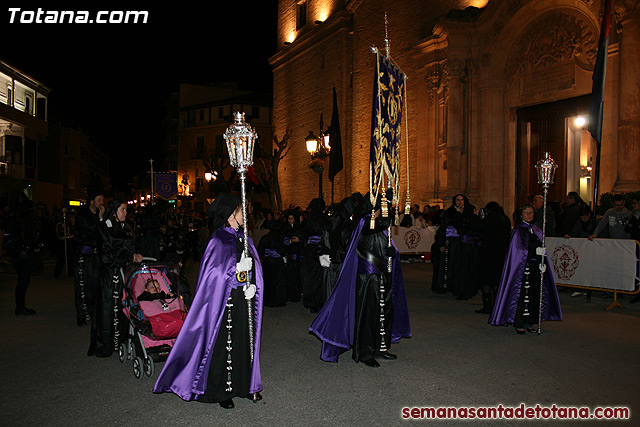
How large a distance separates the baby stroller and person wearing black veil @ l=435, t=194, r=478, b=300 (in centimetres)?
626

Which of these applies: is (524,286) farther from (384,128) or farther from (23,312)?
(23,312)

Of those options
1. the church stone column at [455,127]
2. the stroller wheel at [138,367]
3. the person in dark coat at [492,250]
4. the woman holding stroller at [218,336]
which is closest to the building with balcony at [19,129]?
the church stone column at [455,127]

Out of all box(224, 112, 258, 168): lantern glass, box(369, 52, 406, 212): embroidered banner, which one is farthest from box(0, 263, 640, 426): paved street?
box(224, 112, 258, 168): lantern glass

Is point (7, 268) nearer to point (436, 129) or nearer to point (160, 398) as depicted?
point (160, 398)

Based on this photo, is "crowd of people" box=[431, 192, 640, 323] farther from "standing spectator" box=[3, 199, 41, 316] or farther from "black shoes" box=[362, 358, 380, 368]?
"standing spectator" box=[3, 199, 41, 316]

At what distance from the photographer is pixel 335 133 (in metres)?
19.8

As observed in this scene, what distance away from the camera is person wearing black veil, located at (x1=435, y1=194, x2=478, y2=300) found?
10.6m

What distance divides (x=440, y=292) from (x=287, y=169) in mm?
25528

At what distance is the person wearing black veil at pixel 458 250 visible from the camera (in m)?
10.6

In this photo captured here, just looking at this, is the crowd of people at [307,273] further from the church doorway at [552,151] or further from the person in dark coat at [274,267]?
the church doorway at [552,151]

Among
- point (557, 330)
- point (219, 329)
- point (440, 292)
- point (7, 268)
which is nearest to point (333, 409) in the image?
point (219, 329)

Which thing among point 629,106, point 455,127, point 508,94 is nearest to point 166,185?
point 455,127

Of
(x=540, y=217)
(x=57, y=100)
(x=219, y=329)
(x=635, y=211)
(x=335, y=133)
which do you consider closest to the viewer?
(x=219, y=329)

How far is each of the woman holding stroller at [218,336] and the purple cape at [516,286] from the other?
4378mm
